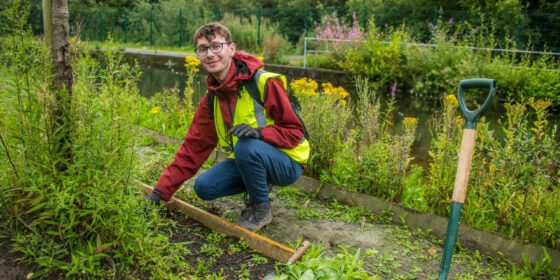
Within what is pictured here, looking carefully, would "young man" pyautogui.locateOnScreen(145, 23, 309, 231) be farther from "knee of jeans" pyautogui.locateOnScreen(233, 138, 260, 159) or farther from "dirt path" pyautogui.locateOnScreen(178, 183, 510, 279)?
"dirt path" pyautogui.locateOnScreen(178, 183, 510, 279)

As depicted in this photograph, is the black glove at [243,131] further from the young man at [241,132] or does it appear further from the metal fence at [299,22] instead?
the metal fence at [299,22]

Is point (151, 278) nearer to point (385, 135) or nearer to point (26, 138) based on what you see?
point (26, 138)

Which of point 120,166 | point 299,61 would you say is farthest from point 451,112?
point 299,61

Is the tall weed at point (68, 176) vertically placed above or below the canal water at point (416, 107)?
above

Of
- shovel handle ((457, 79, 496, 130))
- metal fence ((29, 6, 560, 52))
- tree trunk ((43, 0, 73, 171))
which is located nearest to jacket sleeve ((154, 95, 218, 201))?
tree trunk ((43, 0, 73, 171))

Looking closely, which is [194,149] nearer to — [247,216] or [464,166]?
[247,216]

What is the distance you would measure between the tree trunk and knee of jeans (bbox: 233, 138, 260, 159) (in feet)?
3.25

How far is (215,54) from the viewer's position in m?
2.88

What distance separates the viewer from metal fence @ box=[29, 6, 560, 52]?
14148 mm

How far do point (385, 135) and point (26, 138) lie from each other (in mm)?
2910

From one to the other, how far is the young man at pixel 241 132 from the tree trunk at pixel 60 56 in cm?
82

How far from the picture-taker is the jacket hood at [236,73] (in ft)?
9.43

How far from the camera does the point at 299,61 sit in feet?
51.7

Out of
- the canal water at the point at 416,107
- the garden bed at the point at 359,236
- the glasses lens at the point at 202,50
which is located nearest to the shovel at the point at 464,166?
the garden bed at the point at 359,236
